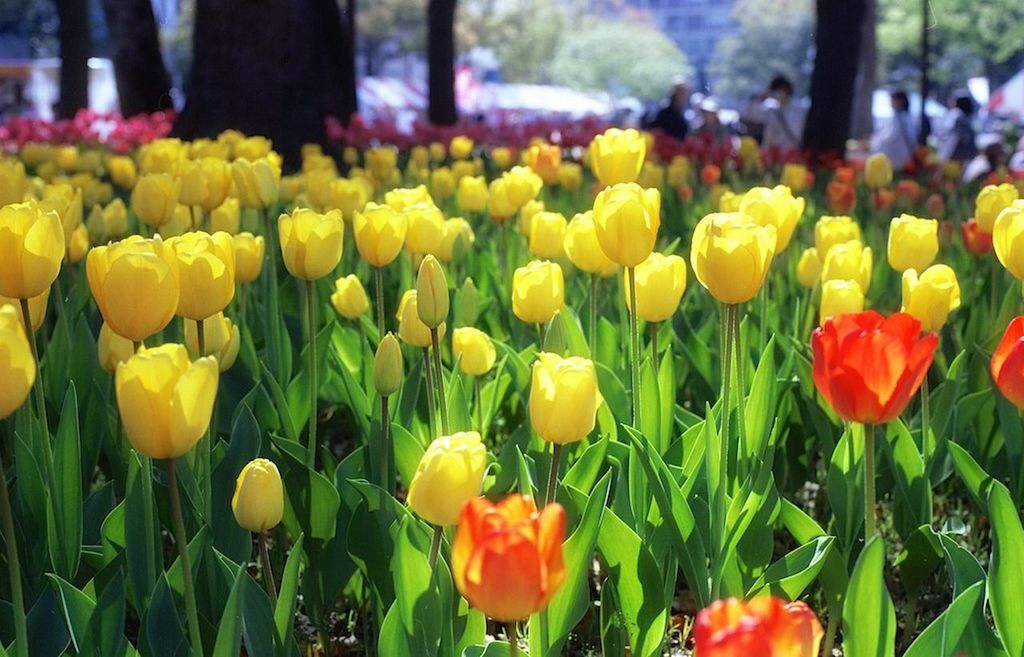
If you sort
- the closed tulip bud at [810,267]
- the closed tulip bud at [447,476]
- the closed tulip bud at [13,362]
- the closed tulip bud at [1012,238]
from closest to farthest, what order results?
1. the closed tulip bud at [13,362]
2. the closed tulip bud at [447,476]
3. the closed tulip bud at [1012,238]
4. the closed tulip bud at [810,267]

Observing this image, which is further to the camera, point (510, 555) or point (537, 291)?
point (537, 291)

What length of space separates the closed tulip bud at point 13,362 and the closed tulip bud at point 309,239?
809mm

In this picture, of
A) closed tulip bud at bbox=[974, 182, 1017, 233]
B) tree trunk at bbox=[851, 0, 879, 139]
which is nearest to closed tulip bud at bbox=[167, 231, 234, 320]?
closed tulip bud at bbox=[974, 182, 1017, 233]

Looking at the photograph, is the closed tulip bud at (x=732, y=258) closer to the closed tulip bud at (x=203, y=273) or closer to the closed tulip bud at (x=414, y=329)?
the closed tulip bud at (x=414, y=329)

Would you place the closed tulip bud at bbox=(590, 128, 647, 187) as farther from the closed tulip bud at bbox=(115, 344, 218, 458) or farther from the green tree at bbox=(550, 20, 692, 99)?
the green tree at bbox=(550, 20, 692, 99)

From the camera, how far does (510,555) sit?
993 millimetres

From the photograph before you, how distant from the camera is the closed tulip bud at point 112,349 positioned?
2.01m

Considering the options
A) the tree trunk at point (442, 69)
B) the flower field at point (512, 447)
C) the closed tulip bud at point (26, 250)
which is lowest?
the tree trunk at point (442, 69)

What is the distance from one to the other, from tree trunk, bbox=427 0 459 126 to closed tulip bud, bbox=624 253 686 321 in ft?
41.0

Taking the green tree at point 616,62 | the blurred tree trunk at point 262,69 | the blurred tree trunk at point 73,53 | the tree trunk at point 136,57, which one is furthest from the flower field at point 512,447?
the green tree at point 616,62

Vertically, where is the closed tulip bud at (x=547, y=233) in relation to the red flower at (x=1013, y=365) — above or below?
below

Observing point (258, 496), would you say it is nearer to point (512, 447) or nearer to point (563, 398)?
point (563, 398)

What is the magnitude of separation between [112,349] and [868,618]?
1.29 meters

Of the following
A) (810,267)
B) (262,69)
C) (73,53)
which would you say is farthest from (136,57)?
(810,267)
